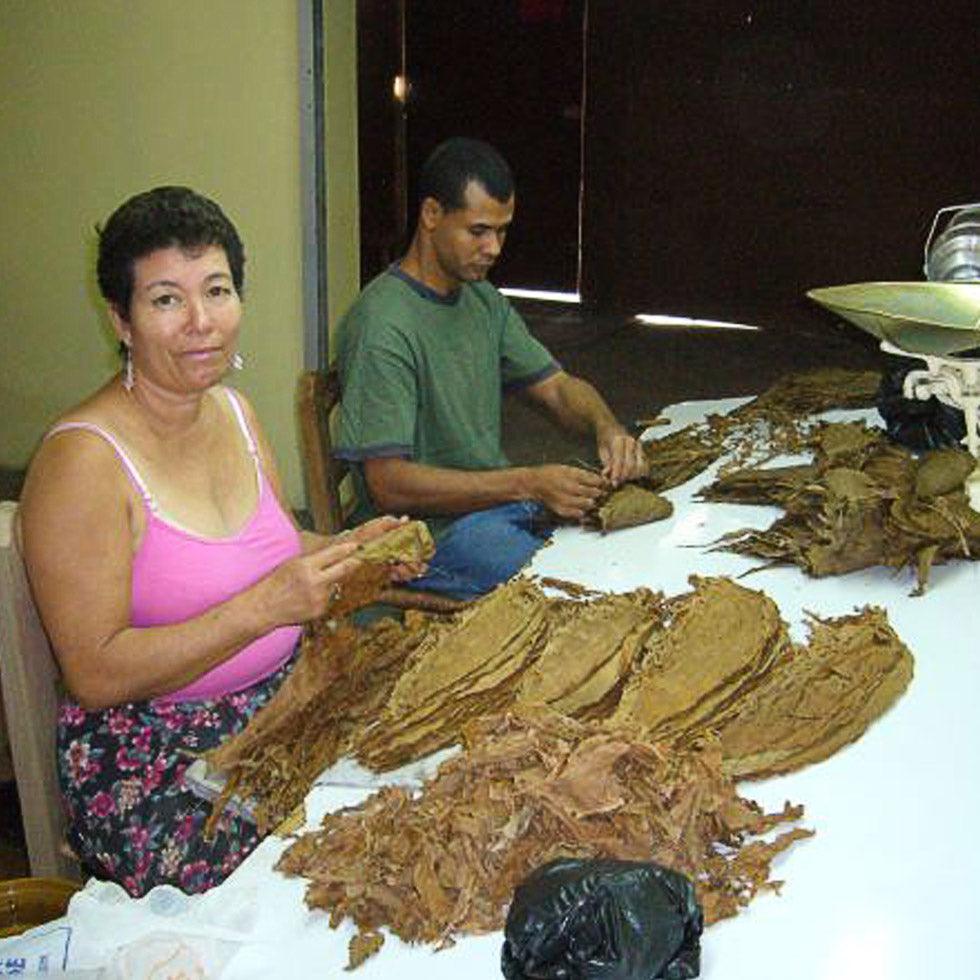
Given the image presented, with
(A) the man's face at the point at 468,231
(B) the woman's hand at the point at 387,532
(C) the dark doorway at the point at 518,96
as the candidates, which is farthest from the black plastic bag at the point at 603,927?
(C) the dark doorway at the point at 518,96

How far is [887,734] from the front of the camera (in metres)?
1.71

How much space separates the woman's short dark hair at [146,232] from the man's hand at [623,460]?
3.16ft

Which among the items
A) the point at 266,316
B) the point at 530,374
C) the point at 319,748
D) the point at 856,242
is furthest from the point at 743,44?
the point at 319,748

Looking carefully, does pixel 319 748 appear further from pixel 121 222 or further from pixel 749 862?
pixel 121 222

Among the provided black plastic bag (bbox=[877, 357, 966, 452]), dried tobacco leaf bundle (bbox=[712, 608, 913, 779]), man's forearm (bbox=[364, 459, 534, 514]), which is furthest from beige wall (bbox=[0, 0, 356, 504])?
dried tobacco leaf bundle (bbox=[712, 608, 913, 779])

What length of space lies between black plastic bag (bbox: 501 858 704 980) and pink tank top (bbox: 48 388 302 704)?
2.84 ft

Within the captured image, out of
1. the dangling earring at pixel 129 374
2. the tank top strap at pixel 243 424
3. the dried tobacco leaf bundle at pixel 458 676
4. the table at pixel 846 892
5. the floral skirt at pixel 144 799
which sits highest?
the dangling earring at pixel 129 374

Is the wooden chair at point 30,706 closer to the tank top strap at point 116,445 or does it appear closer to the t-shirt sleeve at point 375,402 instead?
the tank top strap at point 116,445

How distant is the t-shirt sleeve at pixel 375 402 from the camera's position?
2.78 metres

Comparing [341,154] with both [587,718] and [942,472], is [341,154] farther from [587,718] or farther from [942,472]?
[587,718]

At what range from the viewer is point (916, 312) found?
2371 mm

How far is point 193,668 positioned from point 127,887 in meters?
0.31

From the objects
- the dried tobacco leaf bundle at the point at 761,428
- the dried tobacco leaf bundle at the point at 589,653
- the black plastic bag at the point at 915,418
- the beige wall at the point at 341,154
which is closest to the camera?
the dried tobacco leaf bundle at the point at 589,653

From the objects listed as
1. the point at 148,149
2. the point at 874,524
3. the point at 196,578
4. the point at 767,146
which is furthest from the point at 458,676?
the point at 767,146
